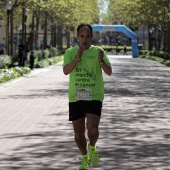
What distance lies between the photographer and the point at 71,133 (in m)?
12.3

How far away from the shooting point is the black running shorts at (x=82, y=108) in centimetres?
797

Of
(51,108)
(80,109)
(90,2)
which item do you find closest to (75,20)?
(90,2)

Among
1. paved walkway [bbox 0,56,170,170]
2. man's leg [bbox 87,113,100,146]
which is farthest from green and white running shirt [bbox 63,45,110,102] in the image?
paved walkway [bbox 0,56,170,170]

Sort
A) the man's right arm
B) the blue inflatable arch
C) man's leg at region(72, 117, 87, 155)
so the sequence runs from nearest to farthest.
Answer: the man's right arm < man's leg at region(72, 117, 87, 155) < the blue inflatable arch

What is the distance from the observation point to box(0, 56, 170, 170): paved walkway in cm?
910

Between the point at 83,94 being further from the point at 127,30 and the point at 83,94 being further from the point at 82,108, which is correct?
the point at 127,30

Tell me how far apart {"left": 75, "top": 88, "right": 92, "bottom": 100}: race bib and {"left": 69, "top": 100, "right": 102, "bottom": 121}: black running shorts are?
92 millimetres

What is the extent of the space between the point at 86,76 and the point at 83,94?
0.72ft

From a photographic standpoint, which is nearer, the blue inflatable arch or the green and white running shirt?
the green and white running shirt

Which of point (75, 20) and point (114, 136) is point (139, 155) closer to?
point (114, 136)

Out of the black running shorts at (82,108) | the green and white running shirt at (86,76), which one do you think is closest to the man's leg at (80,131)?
the black running shorts at (82,108)

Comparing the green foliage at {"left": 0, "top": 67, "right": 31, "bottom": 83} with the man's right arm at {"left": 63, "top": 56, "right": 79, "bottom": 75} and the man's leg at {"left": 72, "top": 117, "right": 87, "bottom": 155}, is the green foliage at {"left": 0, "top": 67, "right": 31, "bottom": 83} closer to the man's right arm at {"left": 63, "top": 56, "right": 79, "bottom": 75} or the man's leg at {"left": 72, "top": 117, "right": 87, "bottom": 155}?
the man's leg at {"left": 72, "top": 117, "right": 87, "bottom": 155}

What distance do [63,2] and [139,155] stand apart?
3891cm

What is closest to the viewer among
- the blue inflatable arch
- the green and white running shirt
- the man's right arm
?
the man's right arm
